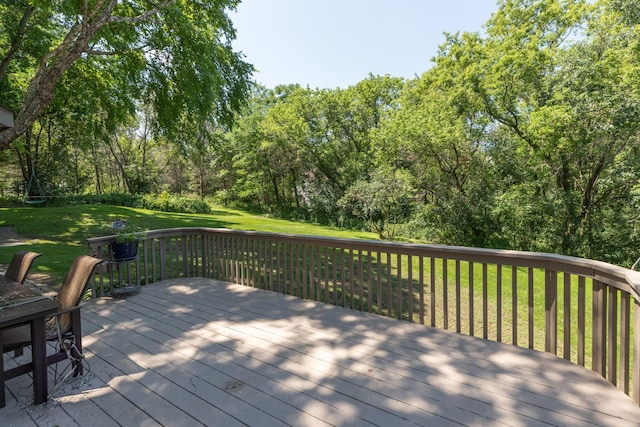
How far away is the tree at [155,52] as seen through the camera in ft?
21.2

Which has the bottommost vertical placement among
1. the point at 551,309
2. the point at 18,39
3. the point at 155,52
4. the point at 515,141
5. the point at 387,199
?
the point at 551,309

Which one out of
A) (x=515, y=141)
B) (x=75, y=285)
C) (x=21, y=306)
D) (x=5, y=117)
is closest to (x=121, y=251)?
(x=5, y=117)

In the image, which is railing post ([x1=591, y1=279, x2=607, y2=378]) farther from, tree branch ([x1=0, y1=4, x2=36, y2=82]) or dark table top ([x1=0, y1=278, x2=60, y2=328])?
tree branch ([x1=0, y1=4, x2=36, y2=82])

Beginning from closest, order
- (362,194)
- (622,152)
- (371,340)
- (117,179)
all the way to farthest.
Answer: (371,340) < (622,152) < (362,194) < (117,179)

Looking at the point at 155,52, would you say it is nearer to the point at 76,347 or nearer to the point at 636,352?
the point at 76,347

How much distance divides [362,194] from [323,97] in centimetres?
883

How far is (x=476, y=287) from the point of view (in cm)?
625

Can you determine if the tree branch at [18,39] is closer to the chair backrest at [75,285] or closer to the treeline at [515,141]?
the treeline at [515,141]

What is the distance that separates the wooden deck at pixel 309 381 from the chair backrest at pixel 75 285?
451 millimetres

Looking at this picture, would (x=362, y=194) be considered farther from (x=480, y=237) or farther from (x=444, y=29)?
(x=444, y=29)

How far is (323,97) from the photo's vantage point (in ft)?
62.1

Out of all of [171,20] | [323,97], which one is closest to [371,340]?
[171,20]

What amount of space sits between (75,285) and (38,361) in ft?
1.80

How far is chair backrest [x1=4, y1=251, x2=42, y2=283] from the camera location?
2.88 m
